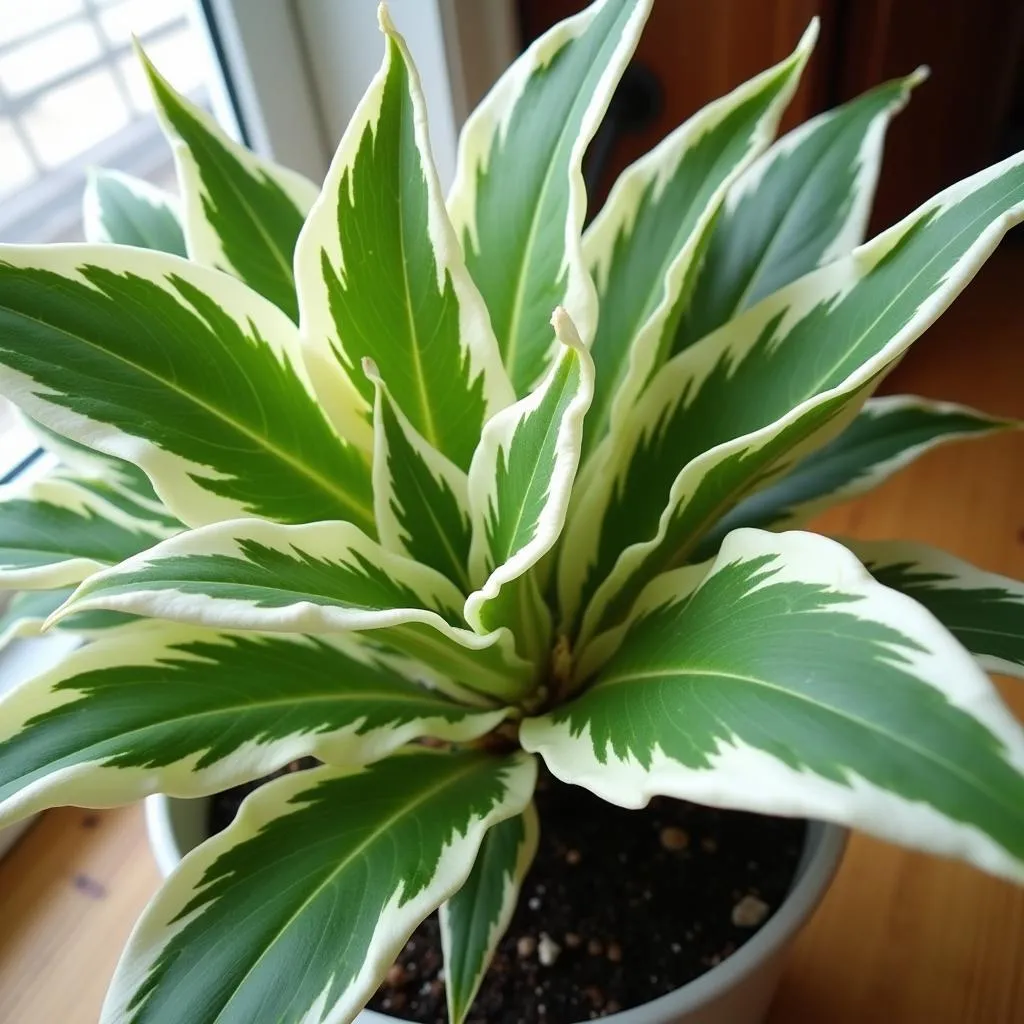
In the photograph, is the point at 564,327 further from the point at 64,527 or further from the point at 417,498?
the point at 64,527

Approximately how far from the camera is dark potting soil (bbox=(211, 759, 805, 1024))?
46 cm

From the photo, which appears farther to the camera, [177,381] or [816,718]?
[177,381]

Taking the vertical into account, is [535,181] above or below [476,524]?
above

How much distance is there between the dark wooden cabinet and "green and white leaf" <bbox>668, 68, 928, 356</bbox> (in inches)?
10.3

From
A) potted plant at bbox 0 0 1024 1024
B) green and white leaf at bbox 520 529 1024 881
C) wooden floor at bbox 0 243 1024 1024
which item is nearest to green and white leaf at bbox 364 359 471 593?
potted plant at bbox 0 0 1024 1024

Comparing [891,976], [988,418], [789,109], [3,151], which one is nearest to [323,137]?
[3,151]

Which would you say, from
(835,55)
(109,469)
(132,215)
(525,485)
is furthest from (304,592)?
(835,55)

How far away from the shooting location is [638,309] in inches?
18.0

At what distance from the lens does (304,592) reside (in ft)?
1.00

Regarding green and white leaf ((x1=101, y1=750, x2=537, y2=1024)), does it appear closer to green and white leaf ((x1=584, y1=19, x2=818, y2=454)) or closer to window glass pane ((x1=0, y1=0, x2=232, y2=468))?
green and white leaf ((x1=584, y1=19, x2=818, y2=454))

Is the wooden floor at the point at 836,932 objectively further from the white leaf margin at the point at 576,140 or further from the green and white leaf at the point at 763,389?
the white leaf margin at the point at 576,140

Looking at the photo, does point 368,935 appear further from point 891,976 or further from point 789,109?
point 789,109

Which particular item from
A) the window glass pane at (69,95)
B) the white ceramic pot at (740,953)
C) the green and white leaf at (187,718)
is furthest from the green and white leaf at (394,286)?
the window glass pane at (69,95)

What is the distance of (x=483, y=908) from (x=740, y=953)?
105 mm
